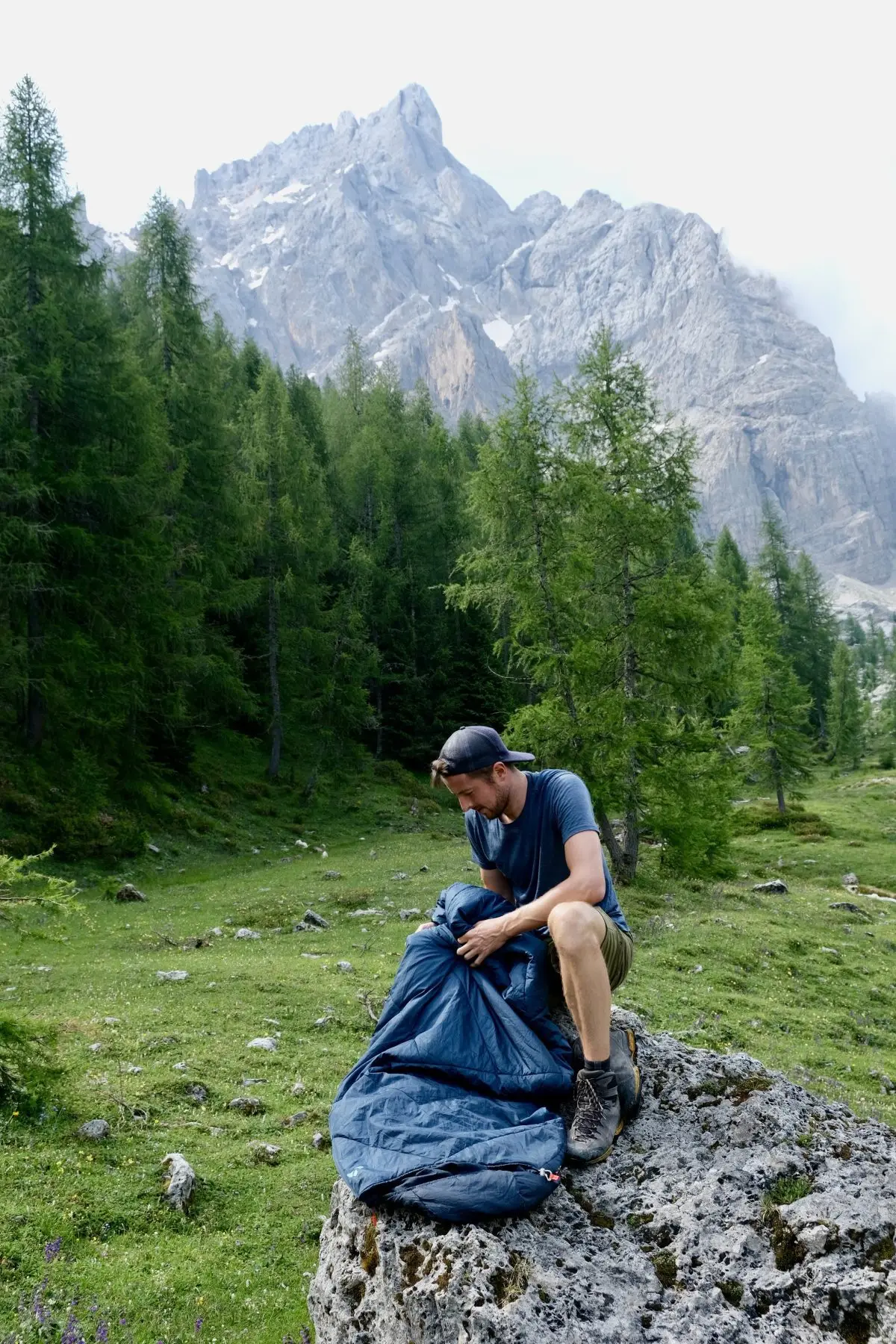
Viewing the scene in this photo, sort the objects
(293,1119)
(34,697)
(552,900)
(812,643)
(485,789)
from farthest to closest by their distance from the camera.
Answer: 1. (812,643)
2. (34,697)
3. (293,1119)
4. (485,789)
5. (552,900)

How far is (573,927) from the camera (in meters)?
Answer: 4.34

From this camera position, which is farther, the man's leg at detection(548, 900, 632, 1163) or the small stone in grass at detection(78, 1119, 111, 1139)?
the small stone in grass at detection(78, 1119, 111, 1139)

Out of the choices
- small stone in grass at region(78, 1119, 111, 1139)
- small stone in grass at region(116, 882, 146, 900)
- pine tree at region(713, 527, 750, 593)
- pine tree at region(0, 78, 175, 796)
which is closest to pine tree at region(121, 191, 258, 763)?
pine tree at region(0, 78, 175, 796)

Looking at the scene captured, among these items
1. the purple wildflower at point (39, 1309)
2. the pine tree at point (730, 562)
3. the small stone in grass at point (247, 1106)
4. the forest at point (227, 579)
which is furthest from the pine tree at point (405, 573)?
the purple wildflower at point (39, 1309)

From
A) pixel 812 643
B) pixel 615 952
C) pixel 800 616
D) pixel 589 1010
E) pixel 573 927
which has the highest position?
pixel 800 616

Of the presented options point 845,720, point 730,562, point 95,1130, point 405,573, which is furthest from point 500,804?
point 730,562

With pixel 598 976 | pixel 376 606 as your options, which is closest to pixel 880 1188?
pixel 598 976

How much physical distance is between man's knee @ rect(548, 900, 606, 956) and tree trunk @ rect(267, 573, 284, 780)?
30.9 meters

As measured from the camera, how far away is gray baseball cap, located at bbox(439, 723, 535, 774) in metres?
4.86

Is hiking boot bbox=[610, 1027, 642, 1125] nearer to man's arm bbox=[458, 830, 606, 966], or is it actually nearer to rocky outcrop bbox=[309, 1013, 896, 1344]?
rocky outcrop bbox=[309, 1013, 896, 1344]

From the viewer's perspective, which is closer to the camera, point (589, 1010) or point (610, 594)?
point (589, 1010)

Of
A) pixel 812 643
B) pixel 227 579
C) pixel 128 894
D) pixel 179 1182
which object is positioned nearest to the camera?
pixel 179 1182

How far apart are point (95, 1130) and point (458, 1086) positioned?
326 centimetres

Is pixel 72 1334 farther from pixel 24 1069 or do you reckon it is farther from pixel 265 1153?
pixel 24 1069
